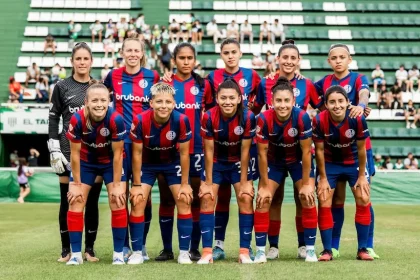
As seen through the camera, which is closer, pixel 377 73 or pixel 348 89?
pixel 348 89

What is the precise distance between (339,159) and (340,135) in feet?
0.94

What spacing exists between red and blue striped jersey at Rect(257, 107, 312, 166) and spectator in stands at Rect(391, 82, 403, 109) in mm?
22131

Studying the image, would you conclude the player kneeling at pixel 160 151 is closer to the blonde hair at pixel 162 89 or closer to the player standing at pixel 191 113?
the blonde hair at pixel 162 89

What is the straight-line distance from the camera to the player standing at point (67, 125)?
8.02m

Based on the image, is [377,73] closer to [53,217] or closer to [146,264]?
[53,217]

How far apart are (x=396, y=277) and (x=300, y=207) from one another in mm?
2005

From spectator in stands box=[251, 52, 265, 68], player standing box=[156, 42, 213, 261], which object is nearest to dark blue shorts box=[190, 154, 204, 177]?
player standing box=[156, 42, 213, 261]

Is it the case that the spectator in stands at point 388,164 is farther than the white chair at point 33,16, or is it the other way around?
the white chair at point 33,16

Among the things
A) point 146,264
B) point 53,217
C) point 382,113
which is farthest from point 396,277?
point 382,113

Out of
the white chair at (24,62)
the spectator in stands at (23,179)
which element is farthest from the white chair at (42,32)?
the spectator in stands at (23,179)

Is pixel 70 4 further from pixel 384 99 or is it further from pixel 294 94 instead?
pixel 294 94

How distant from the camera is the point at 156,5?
1307 inches

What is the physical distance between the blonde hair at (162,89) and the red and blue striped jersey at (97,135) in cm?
42

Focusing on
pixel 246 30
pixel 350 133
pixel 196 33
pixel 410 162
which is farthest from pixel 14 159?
pixel 350 133
